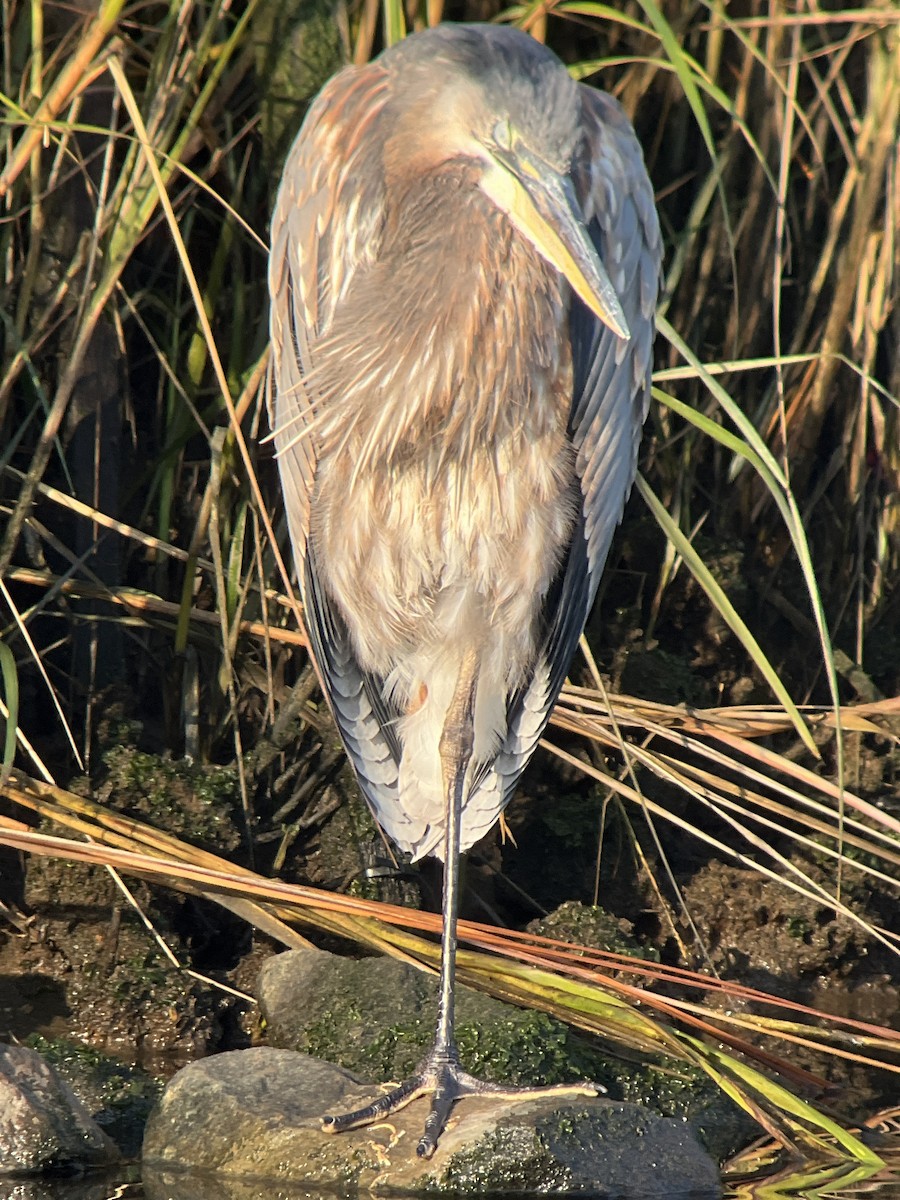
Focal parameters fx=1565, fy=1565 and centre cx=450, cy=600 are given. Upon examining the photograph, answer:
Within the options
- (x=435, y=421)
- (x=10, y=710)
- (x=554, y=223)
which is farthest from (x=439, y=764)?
(x=554, y=223)

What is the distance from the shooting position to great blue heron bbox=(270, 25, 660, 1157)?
2498 millimetres

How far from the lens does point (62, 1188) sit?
234 cm

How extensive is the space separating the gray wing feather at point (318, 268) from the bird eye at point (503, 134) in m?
0.36

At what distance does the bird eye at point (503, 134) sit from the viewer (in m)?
2.38

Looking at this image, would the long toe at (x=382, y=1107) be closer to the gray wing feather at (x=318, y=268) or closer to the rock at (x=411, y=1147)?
the rock at (x=411, y=1147)

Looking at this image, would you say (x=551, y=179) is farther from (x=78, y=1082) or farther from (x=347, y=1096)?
(x=78, y=1082)

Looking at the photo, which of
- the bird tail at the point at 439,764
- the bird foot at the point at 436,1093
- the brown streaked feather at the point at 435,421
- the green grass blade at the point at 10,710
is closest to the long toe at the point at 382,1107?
the bird foot at the point at 436,1093

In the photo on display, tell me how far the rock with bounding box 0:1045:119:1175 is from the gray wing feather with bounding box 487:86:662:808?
1057 millimetres

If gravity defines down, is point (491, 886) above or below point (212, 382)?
below

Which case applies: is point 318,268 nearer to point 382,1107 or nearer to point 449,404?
point 449,404

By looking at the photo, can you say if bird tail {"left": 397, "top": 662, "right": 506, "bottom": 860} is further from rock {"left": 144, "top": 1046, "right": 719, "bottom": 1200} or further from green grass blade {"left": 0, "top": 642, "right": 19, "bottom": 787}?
green grass blade {"left": 0, "top": 642, "right": 19, "bottom": 787}

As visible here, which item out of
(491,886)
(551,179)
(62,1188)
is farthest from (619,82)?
(62,1188)

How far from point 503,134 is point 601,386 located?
2.10 feet

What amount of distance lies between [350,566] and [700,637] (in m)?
1.30
